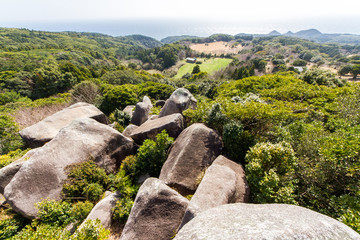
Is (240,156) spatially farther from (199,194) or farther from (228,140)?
(199,194)

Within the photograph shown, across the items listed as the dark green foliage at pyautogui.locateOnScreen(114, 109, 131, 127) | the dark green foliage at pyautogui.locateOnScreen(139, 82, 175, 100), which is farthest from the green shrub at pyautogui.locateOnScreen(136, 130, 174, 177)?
the dark green foliage at pyautogui.locateOnScreen(139, 82, 175, 100)

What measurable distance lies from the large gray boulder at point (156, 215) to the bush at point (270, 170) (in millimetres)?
3508

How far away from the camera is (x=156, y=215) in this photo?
22.1 feet

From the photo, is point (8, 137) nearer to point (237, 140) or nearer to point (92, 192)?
point (92, 192)

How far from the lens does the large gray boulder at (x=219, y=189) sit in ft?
20.7

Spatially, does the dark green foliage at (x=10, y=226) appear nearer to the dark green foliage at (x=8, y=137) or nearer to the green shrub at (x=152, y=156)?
the green shrub at (x=152, y=156)

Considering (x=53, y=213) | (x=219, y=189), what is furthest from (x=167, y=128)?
(x=53, y=213)

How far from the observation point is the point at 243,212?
4.32 metres

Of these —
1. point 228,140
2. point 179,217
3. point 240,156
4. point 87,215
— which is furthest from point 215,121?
point 87,215

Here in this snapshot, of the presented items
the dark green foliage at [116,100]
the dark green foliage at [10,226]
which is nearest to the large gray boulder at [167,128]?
the dark green foliage at [10,226]

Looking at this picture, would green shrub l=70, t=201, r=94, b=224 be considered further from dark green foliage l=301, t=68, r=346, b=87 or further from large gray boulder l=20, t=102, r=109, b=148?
dark green foliage l=301, t=68, r=346, b=87

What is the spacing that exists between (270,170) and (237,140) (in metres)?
2.88

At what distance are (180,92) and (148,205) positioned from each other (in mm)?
11611

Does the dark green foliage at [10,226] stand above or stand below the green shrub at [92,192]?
below
